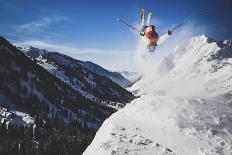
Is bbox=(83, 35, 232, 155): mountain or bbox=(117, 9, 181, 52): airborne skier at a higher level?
bbox=(117, 9, 181, 52): airborne skier

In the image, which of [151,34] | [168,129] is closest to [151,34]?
[151,34]

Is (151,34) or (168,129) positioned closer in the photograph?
(151,34)

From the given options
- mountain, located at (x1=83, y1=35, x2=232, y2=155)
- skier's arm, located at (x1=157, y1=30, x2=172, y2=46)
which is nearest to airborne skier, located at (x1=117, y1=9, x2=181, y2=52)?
skier's arm, located at (x1=157, y1=30, x2=172, y2=46)

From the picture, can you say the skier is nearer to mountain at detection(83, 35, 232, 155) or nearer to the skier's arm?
the skier's arm

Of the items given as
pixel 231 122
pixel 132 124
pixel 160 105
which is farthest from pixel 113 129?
pixel 231 122

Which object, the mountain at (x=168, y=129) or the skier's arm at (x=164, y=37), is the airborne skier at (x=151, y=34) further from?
the mountain at (x=168, y=129)

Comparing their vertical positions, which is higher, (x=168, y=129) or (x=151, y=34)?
(x=151, y=34)

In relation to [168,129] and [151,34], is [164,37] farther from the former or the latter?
[168,129]

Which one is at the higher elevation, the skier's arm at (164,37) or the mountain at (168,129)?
the skier's arm at (164,37)

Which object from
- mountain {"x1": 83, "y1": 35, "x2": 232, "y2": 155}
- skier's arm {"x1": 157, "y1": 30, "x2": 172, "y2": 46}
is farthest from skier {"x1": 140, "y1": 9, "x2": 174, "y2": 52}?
mountain {"x1": 83, "y1": 35, "x2": 232, "y2": 155}

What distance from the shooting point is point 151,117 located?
5609 centimetres

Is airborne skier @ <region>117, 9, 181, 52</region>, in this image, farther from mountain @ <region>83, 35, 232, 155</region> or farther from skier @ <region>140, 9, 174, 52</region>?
mountain @ <region>83, 35, 232, 155</region>

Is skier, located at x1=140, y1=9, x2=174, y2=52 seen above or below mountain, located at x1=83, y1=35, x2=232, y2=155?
above

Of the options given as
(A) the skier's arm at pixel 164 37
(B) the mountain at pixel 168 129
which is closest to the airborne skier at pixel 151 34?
(A) the skier's arm at pixel 164 37
